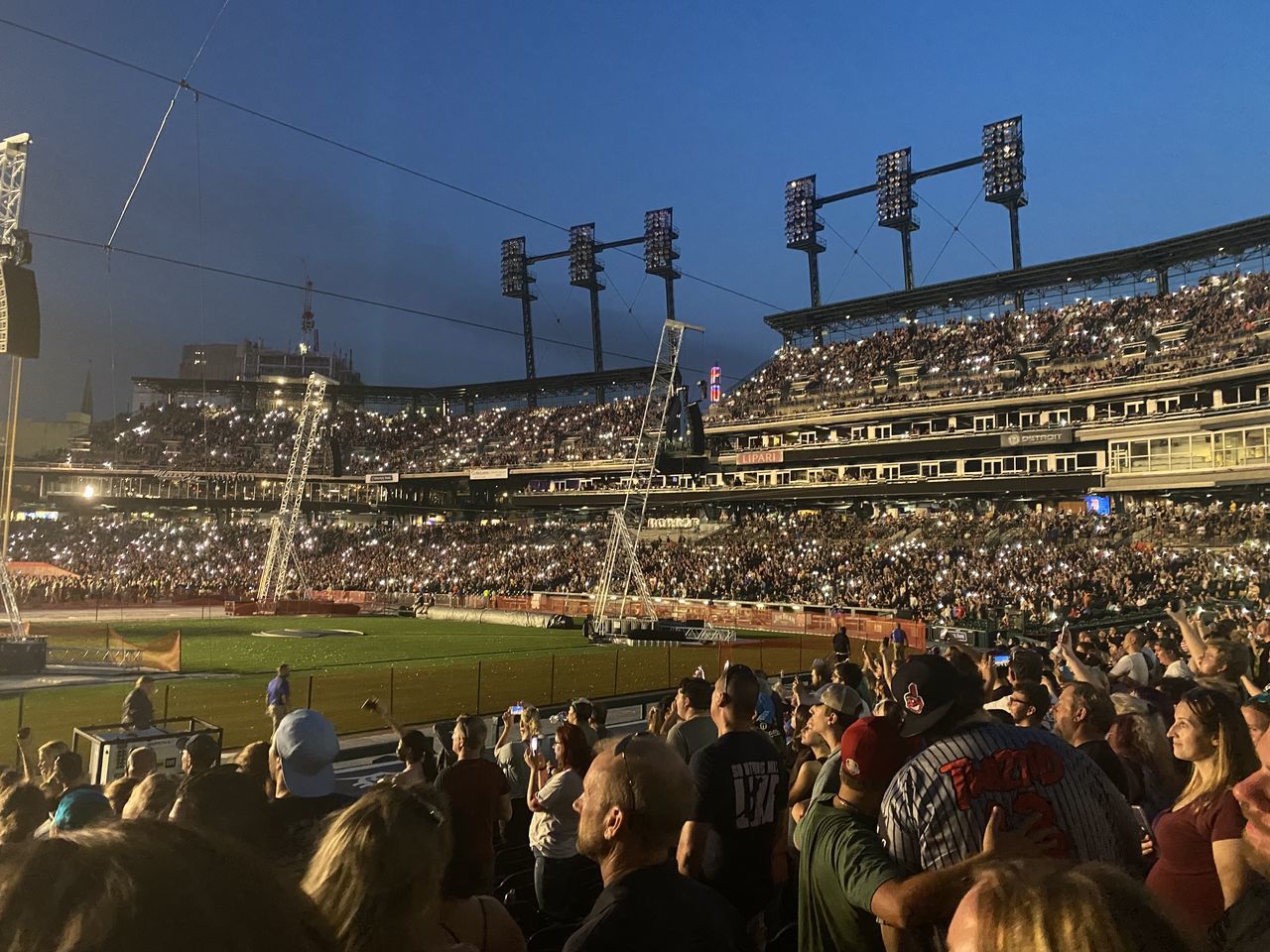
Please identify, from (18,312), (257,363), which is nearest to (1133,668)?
(18,312)

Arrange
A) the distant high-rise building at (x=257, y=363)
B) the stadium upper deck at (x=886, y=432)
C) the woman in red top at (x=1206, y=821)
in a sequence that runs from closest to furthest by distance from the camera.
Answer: the woman in red top at (x=1206, y=821), the stadium upper deck at (x=886, y=432), the distant high-rise building at (x=257, y=363)

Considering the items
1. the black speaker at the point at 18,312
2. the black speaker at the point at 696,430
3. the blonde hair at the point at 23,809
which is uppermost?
the black speaker at the point at 18,312

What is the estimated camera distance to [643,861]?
3.02m

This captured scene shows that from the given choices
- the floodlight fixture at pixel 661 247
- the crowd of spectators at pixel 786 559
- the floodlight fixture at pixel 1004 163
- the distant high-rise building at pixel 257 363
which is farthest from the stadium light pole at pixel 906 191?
the distant high-rise building at pixel 257 363

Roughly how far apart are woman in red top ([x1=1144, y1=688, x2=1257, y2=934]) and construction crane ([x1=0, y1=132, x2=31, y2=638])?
3089 cm

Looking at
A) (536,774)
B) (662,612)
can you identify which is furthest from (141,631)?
(536,774)

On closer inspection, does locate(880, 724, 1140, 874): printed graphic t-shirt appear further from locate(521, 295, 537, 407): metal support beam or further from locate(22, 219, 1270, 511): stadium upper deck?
locate(521, 295, 537, 407): metal support beam

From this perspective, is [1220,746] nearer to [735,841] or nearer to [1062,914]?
[735,841]

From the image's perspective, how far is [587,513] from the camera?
265 ft

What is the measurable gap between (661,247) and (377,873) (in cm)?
9275

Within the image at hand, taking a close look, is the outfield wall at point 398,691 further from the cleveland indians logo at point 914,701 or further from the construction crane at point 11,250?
the cleveland indians logo at point 914,701

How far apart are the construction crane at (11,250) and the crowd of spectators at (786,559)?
24781 millimetres

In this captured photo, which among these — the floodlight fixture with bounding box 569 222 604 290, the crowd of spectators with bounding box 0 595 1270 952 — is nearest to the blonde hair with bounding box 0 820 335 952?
the crowd of spectators with bounding box 0 595 1270 952

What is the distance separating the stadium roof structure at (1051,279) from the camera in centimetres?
5741
